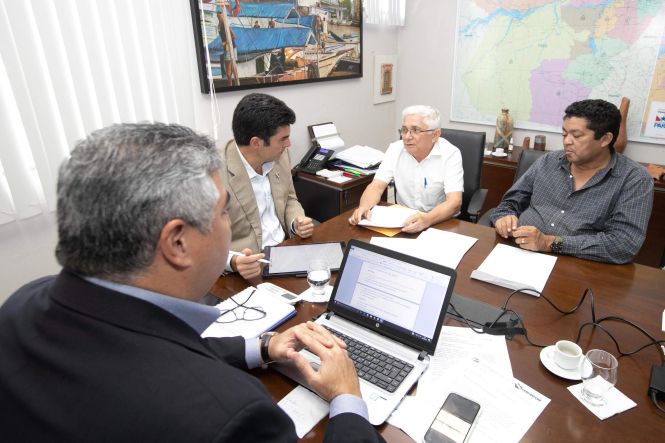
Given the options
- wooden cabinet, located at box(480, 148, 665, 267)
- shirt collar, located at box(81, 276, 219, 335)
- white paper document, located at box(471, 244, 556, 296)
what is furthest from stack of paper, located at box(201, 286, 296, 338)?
wooden cabinet, located at box(480, 148, 665, 267)

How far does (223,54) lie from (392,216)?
1449 millimetres

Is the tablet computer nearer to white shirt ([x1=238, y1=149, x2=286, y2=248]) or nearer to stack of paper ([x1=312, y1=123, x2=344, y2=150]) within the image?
white shirt ([x1=238, y1=149, x2=286, y2=248])

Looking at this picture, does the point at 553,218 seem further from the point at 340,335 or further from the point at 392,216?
the point at 340,335

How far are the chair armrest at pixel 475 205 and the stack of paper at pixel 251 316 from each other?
138 centimetres

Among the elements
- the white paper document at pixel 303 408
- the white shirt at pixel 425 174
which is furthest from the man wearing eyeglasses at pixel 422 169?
the white paper document at pixel 303 408

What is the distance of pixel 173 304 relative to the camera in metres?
0.68

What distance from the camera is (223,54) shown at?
2396 mm

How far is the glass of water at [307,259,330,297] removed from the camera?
4.17ft

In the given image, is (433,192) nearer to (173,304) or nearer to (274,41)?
(274,41)

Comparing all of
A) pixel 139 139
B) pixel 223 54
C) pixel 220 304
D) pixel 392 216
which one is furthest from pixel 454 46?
pixel 139 139

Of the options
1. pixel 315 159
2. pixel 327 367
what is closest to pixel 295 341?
pixel 327 367

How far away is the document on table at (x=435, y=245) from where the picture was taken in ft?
5.05

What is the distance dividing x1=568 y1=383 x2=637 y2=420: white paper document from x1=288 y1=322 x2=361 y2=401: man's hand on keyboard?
0.51 meters

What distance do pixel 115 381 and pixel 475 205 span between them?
6.83 ft
